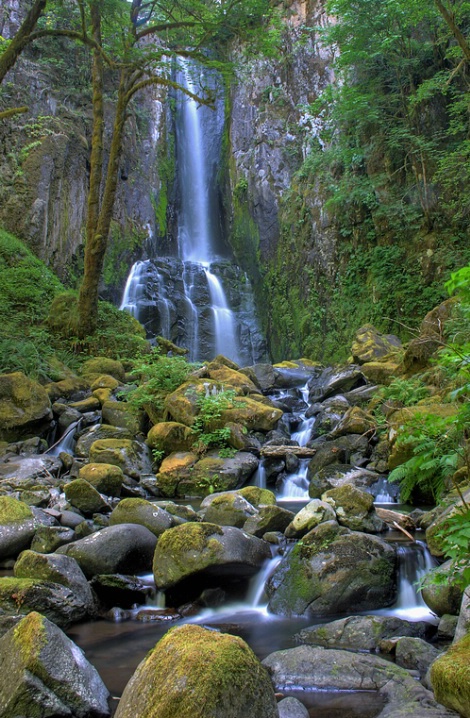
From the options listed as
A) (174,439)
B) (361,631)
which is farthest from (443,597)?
(174,439)

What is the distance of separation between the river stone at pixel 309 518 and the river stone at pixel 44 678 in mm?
2917

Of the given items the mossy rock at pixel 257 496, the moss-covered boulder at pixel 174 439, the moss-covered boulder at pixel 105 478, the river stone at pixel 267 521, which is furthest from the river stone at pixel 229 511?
the moss-covered boulder at pixel 174 439

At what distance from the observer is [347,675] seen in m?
3.44

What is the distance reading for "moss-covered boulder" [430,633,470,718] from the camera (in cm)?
260

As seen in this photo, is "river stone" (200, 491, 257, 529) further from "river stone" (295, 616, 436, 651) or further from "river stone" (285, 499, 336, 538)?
"river stone" (295, 616, 436, 651)

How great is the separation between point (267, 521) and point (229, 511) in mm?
499

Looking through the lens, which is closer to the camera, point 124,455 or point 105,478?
point 105,478

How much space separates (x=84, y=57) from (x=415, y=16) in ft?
48.6

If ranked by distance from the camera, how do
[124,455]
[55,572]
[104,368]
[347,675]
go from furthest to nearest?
1. [104,368]
2. [124,455]
3. [55,572]
4. [347,675]

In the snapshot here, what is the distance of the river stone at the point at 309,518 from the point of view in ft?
18.4

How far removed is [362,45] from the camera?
1429cm

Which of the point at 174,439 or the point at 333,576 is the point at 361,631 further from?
the point at 174,439

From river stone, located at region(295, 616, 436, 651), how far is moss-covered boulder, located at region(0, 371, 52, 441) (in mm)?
6828

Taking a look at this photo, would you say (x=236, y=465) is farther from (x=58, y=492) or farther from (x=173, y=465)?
(x=58, y=492)
